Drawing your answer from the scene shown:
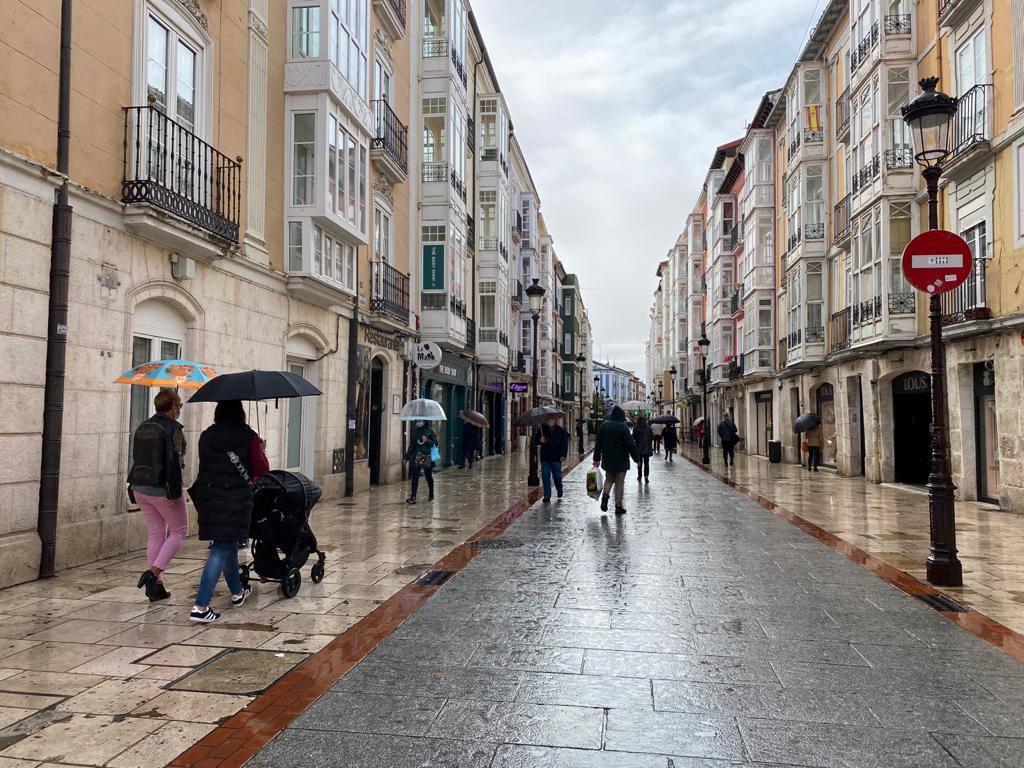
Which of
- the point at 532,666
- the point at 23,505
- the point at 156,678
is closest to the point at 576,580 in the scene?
the point at 532,666

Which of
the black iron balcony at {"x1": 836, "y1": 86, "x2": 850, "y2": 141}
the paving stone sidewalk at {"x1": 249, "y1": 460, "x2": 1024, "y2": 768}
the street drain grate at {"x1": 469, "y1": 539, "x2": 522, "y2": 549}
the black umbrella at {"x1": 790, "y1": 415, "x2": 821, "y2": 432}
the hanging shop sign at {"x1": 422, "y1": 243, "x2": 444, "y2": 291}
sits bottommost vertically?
the paving stone sidewalk at {"x1": 249, "y1": 460, "x2": 1024, "y2": 768}

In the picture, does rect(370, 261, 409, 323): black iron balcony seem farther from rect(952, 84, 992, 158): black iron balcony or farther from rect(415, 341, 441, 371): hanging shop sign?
rect(952, 84, 992, 158): black iron balcony

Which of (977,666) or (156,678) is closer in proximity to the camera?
(156,678)

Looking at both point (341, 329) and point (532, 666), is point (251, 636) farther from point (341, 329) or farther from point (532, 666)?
point (341, 329)

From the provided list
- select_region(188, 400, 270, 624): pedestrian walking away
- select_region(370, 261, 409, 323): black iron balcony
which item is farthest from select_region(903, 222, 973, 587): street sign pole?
select_region(370, 261, 409, 323): black iron balcony

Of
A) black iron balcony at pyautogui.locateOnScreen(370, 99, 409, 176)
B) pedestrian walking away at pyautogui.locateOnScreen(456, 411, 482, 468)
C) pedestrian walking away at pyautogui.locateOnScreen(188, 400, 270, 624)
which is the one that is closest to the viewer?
pedestrian walking away at pyautogui.locateOnScreen(188, 400, 270, 624)

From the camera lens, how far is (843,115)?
923 inches

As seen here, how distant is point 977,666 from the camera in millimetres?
4836

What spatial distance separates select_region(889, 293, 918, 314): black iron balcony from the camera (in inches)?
711

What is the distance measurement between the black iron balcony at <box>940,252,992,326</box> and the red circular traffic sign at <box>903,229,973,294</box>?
781 cm

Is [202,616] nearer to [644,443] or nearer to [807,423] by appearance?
[644,443]

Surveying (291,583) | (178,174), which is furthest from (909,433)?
(178,174)

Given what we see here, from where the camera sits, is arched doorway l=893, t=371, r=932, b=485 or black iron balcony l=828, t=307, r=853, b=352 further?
black iron balcony l=828, t=307, r=853, b=352

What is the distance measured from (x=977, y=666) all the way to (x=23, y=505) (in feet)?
27.4
